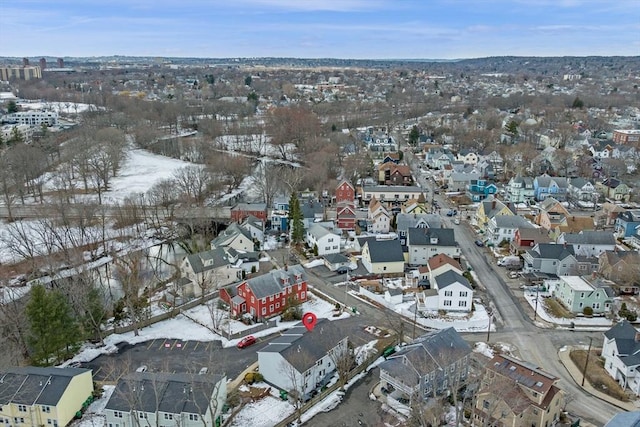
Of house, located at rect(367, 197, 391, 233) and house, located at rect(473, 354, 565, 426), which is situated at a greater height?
house, located at rect(367, 197, 391, 233)

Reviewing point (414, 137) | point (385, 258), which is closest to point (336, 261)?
point (385, 258)

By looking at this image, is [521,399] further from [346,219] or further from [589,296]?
[346,219]

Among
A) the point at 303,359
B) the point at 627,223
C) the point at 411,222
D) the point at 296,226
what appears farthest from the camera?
the point at 627,223

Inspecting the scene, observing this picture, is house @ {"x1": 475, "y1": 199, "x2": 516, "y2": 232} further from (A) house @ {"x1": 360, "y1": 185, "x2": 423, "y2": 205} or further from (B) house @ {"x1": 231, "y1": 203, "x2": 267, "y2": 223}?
(B) house @ {"x1": 231, "y1": 203, "x2": 267, "y2": 223}

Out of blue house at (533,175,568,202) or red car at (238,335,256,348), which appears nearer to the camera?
red car at (238,335,256,348)

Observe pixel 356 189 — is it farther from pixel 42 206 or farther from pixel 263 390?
pixel 263 390

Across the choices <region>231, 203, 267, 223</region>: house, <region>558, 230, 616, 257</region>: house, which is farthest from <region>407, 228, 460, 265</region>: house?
<region>231, 203, 267, 223</region>: house

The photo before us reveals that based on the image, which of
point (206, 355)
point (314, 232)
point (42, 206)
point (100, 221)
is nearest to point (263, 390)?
point (206, 355)

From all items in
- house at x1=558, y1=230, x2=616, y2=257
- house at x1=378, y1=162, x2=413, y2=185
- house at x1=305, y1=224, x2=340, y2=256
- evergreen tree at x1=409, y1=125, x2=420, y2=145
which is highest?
evergreen tree at x1=409, y1=125, x2=420, y2=145

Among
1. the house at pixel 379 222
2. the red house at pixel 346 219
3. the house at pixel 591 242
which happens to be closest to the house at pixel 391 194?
the house at pixel 379 222
